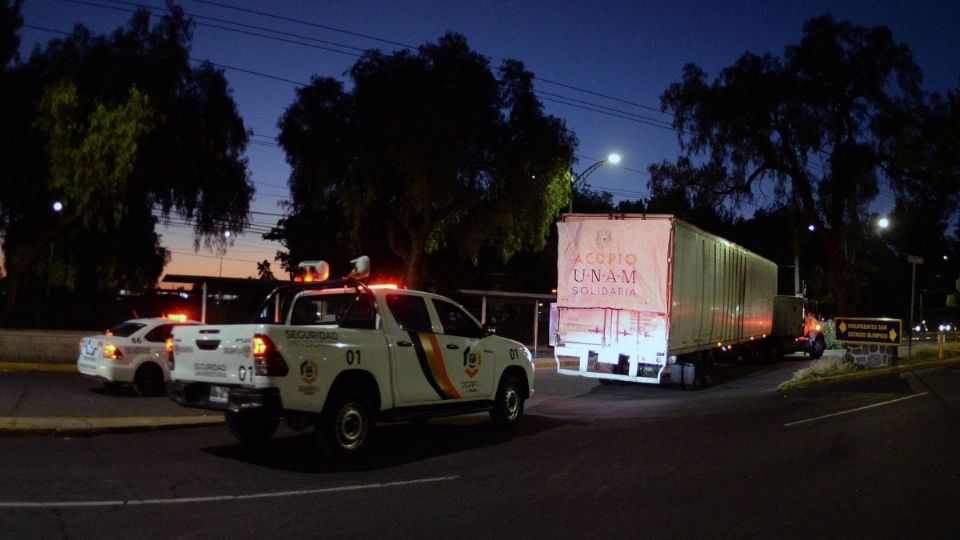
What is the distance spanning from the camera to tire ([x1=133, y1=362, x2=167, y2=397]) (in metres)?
14.1

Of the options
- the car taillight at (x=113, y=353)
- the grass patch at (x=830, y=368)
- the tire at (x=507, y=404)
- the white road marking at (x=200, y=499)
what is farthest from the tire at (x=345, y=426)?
the grass patch at (x=830, y=368)

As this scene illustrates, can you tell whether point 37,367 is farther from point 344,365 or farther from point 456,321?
point 344,365

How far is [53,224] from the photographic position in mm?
22922

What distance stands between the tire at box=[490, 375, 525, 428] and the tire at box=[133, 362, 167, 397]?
620 cm

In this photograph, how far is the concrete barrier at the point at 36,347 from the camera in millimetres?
18469

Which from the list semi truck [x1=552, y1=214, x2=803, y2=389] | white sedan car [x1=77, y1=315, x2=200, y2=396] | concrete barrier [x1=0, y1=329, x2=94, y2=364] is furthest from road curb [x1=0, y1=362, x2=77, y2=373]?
semi truck [x1=552, y1=214, x2=803, y2=389]

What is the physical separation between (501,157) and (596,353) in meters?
12.0

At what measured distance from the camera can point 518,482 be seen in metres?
8.24

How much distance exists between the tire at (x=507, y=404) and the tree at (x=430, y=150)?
14.4 metres

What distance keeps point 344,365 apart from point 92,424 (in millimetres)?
4067

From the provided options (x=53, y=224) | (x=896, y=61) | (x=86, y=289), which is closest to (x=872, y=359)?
(x=896, y=61)

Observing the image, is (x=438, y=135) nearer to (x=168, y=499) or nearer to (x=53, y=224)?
(x=53, y=224)

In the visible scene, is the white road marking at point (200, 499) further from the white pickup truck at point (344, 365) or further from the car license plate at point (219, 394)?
the car license plate at point (219, 394)

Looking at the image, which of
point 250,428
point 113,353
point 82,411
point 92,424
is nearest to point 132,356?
point 113,353
